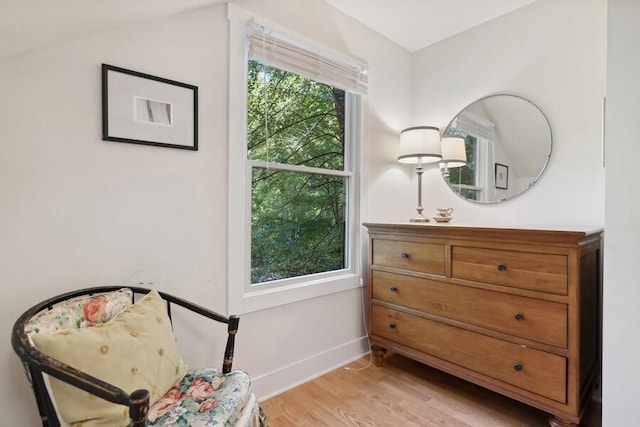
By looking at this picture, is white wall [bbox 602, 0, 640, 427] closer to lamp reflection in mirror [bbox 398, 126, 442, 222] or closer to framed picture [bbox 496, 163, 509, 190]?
framed picture [bbox 496, 163, 509, 190]

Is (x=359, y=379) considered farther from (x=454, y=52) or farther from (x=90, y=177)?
(x=454, y=52)

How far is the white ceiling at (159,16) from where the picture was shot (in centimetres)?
105

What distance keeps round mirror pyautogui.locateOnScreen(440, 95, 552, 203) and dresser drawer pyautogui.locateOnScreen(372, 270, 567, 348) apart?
2.85 ft

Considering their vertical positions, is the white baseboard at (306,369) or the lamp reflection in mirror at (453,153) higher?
the lamp reflection in mirror at (453,153)

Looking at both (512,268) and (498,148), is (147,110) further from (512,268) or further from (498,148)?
(498,148)

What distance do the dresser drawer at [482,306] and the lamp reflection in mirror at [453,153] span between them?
101cm

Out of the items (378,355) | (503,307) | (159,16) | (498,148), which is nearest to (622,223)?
(503,307)

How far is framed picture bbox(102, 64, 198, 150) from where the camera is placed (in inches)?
55.6

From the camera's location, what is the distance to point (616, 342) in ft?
4.59

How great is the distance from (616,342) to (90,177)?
2.33m

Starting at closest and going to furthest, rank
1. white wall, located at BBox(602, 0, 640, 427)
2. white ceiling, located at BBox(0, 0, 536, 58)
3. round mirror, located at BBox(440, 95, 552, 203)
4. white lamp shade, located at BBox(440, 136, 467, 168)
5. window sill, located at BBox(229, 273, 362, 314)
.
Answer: white ceiling, located at BBox(0, 0, 536, 58) → white wall, located at BBox(602, 0, 640, 427) → window sill, located at BBox(229, 273, 362, 314) → round mirror, located at BBox(440, 95, 552, 203) → white lamp shade, located at BBox(440, 136, 467, 168)

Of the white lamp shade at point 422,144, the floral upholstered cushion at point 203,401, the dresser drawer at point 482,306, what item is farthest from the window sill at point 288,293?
the white lamp shade at point 422,144

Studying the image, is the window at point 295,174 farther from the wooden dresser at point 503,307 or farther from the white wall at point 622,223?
the white wall at point 622,223

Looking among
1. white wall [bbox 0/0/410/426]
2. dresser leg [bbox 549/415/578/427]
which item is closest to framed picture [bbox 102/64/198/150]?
white wall [bbox 0/0/410/426]
